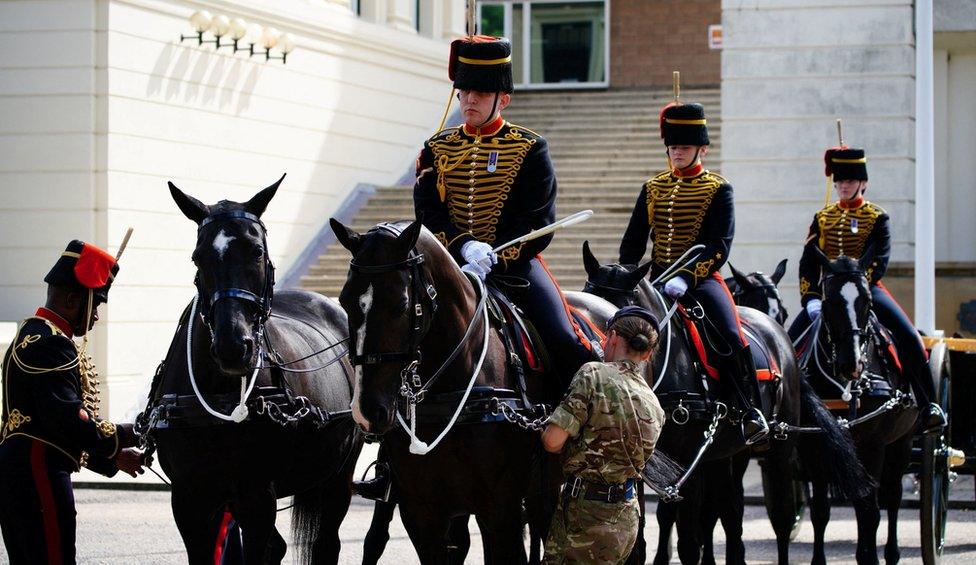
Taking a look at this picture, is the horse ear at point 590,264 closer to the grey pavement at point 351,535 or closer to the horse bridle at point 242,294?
the horse bridle at point 242,294

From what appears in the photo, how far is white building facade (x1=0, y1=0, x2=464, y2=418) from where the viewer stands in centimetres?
1906

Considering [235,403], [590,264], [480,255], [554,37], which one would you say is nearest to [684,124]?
[590,264]

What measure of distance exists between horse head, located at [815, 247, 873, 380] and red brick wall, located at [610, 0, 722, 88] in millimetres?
18074

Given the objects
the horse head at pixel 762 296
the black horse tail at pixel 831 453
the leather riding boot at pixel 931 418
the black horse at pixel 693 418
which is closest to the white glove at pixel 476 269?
the black horse at pixel 693 418

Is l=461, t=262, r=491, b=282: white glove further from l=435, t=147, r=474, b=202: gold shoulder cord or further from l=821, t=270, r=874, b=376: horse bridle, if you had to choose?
l=821, t=270, r=874, b=376: horse bridle

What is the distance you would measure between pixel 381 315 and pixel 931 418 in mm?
6078

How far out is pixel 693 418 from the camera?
8711 millimetres

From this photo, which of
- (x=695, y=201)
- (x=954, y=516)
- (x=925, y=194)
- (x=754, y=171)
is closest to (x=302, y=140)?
(x=754, y=171)

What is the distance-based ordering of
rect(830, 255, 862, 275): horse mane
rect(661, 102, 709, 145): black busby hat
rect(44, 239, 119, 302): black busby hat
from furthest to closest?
1. rect(830, 255, 862, 275): horse mane
2. rect(661, 102, 709, 145): black busby hat
3. rect(44, 239, 119, 302): black busby hat

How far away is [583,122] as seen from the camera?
25.7 meters

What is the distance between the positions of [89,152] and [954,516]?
427 inches

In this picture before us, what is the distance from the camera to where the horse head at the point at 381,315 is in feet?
19.9

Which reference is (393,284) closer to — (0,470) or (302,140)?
(0,470)

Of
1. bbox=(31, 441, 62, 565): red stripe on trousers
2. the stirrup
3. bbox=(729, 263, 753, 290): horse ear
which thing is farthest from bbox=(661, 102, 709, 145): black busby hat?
bbox=(31, 441, 62, 565): red stripe on trousers
